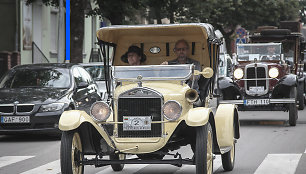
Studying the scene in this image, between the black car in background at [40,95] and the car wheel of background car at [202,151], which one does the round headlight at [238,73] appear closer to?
the black car in background at [40,95]

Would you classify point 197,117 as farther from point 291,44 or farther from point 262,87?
point 291,44

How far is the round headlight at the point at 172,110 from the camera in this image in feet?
31.7

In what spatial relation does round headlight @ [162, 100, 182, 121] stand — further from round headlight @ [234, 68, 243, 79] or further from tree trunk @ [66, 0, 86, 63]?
tree trunk @ [66, 0, 86, 63]

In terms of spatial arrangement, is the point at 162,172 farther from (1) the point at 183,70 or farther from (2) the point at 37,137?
(2) the point at 37,137

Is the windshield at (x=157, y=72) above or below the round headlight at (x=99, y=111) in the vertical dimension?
above

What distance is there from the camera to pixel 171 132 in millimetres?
9680

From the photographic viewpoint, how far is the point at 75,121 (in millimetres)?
9492

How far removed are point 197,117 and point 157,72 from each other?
52.0 inches

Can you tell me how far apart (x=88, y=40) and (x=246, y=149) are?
3056cm

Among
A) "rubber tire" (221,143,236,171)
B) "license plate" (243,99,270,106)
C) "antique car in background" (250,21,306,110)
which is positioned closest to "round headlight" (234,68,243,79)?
"license plate" (243,99,270,106)

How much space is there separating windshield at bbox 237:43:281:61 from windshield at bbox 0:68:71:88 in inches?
238

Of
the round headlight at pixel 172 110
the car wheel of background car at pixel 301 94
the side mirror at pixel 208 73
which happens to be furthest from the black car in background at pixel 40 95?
the car wheel of background car at pixel 301 94

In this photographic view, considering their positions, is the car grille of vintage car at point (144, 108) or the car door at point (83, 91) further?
the car door at point (83, 91)

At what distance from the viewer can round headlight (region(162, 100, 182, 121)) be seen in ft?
31.7
